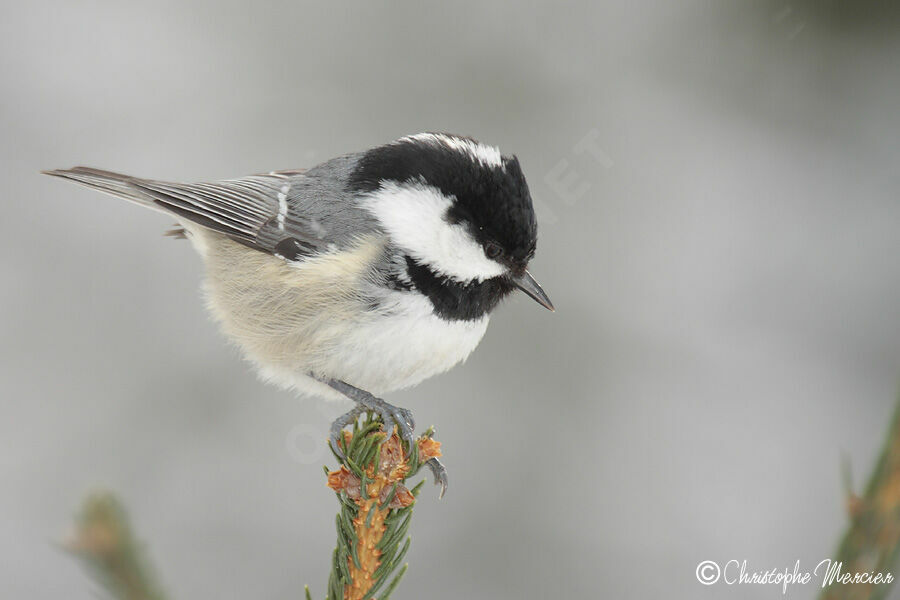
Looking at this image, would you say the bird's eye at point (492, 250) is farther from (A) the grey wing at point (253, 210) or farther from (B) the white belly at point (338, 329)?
(A) the grey wing at point (253, 210)

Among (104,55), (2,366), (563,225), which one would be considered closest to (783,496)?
(563,225)

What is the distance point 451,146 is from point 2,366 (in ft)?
7.34

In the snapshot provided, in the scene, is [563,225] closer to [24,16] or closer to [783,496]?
[783,496]

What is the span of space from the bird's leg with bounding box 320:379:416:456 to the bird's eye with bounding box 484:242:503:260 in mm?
387

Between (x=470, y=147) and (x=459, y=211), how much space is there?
0.48 feet

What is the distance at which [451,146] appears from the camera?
5.80 feet

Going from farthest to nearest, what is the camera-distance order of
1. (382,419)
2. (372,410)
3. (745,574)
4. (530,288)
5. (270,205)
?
(745,574)
(270,205)
(530,288)
(372,410)
(382,419)

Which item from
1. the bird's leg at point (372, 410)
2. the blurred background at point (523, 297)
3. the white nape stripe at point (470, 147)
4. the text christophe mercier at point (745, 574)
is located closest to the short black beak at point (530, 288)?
the white nape stripe at point (470, 147)

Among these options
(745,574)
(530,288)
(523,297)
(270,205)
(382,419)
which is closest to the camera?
(382,419)

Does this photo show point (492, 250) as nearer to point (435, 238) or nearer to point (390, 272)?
point (435, 238)

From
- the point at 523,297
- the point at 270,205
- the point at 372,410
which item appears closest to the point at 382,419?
the point at 372,410

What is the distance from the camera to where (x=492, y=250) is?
5.78 ft

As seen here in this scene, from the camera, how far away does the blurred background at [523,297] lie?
301 cm

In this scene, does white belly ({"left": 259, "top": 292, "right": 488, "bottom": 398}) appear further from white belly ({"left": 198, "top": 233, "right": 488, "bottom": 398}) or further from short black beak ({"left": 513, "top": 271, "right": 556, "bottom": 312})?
short black beak ({"left": 513, "top": 271, "right": 556, "bottom": 312})
